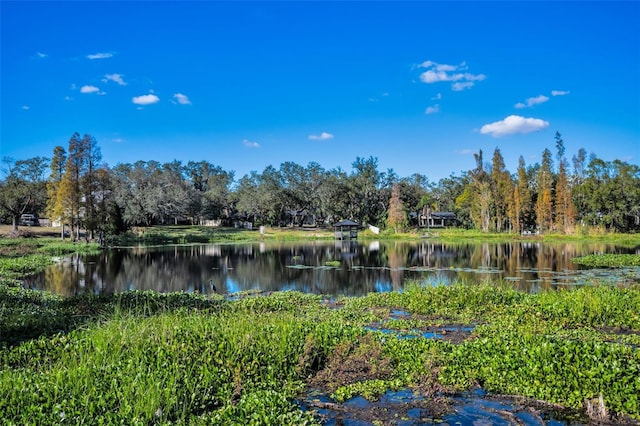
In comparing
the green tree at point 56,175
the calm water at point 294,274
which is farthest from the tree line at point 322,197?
the calm water at point 294,274

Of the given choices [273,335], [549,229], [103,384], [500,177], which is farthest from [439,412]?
[500,177]

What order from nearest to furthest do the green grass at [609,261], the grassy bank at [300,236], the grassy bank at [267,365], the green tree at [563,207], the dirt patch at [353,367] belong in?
the grassy bank at [267,365], the dirt patch at [353,367], the green grass at [609,261], the grassy bank at [300,236], the green tree at [563,207]

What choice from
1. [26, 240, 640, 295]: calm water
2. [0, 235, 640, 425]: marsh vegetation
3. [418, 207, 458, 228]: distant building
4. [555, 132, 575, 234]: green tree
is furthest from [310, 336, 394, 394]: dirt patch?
[418, 207, 458, 228]: distant building

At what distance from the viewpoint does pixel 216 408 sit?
702 centimetres

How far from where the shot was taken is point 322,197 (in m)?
87.2

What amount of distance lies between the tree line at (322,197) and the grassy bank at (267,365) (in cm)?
4103

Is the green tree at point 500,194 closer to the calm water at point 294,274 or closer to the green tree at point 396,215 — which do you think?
the green tree at point 396,215

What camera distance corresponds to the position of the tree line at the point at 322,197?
49500 millimetres

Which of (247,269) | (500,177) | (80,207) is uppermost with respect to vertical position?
(500,177)

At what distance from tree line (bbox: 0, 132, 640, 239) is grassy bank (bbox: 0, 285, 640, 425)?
1615 inches

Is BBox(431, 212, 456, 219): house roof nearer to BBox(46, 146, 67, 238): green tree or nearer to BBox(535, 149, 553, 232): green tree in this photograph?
BBox(535, 149, 553, 232): green tree

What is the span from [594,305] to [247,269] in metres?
21.5

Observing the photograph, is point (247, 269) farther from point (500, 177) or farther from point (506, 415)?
point (500, 177)

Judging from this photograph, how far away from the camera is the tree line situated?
49500 mm
